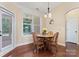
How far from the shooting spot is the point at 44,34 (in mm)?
5859

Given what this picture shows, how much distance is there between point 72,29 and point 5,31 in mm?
4811

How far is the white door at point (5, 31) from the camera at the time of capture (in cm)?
405

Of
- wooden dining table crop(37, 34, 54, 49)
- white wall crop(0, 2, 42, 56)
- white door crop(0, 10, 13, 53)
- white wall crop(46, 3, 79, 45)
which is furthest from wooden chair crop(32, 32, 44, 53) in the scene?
white door crop(0, 10, 13, 53)

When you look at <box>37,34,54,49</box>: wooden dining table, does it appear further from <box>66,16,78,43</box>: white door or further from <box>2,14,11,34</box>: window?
<box>66,16,78,43</box>: white door

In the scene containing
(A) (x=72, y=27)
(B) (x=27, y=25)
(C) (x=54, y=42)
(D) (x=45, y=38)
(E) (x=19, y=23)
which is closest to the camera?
(E) (x=19, y=23)

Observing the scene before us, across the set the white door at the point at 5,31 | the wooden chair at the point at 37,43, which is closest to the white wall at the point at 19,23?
the white door at the point at 5,31

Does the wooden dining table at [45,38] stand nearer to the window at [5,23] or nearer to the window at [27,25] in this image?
the window at [27,25]

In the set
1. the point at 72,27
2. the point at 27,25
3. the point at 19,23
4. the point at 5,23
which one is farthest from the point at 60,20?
the point at 5,23

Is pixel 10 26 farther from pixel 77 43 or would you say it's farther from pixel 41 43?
pixel 77 43

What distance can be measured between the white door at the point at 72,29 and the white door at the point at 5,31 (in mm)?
4300

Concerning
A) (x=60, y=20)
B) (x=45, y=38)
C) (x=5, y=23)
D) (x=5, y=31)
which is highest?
(x=60, y=20)

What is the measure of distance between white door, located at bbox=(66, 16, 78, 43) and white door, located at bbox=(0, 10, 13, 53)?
4300 mm

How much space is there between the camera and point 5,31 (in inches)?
172

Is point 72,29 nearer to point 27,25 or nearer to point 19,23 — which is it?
point 27,25
